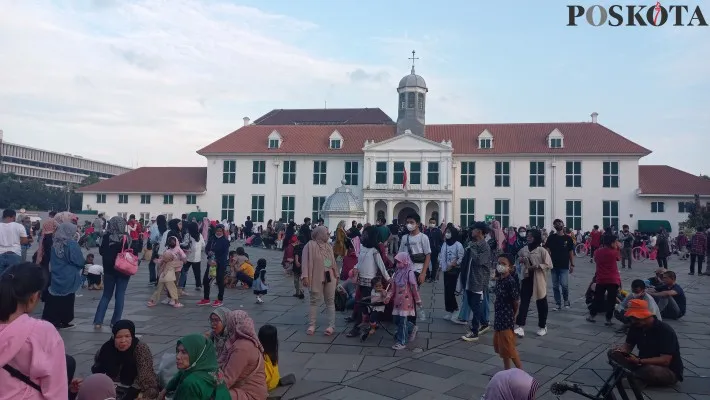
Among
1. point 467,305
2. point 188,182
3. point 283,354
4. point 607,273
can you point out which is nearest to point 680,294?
point 607,273

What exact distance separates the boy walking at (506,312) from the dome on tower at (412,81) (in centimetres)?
3760

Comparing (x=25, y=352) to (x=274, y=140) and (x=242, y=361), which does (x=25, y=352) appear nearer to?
(x=242, y=361)

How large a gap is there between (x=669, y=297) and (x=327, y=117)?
48.6 metres

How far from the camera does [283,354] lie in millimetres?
6855

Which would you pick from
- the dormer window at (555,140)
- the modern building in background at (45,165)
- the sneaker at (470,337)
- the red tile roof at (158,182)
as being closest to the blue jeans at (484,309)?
the sneaker at (470,337)

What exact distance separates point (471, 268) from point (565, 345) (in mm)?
1809

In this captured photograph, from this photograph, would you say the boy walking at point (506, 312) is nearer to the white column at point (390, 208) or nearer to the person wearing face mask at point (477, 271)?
the person wearing face mask at point (477, 271)

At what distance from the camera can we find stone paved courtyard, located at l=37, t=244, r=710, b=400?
18.4 ft

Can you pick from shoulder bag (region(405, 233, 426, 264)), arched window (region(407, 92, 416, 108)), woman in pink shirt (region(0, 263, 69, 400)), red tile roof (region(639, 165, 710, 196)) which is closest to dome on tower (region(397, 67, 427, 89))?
arched window (region(407, 92, 416, 108))

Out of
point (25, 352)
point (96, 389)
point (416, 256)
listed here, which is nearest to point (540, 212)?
point (416, 256)

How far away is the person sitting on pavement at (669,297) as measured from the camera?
9.25 metres

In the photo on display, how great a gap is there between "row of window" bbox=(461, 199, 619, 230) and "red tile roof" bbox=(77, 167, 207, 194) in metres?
21.7

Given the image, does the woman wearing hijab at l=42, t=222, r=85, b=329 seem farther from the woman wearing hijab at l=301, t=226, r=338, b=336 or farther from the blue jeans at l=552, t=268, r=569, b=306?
the blue jeans at l=552, t=268, r=569, b=306

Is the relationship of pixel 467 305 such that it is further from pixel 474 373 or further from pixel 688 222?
pixel 688 222
